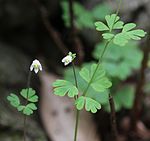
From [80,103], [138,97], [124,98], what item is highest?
[124,98]

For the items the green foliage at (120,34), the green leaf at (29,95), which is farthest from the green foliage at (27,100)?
the green foliage at (120,34)

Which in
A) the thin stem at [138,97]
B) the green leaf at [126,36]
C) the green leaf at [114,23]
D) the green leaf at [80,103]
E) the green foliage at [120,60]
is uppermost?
the green foliage at [120,60]

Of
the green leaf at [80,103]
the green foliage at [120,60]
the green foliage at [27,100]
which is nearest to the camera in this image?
the green leaf at [80,103]

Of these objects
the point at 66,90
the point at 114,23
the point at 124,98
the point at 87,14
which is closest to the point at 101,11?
the point at 87,14

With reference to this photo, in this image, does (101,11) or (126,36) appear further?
(101,11)

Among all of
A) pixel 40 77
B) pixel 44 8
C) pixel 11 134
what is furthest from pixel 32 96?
pixel 44 8

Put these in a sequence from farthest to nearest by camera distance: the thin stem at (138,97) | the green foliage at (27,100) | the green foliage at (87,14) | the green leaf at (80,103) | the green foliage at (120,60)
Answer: the green foliage at (87,14) → the green foliage at (120,60) → the thin stem at (138,97) → the green foliage at (27,100) → the green leaf at (80,103)

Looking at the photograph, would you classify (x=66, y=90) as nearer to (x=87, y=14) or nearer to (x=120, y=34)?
(x=120, y=34)

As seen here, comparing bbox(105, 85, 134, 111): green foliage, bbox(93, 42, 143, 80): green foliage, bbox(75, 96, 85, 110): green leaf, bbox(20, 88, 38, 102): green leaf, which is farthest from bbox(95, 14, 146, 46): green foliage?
bbox(105, 85, 134, 111): green foliage

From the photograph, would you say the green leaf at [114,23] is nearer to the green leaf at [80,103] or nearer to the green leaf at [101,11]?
the green leaf at [80,103]
